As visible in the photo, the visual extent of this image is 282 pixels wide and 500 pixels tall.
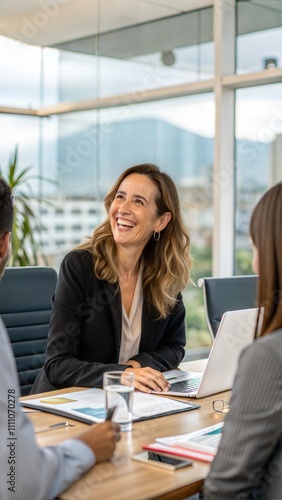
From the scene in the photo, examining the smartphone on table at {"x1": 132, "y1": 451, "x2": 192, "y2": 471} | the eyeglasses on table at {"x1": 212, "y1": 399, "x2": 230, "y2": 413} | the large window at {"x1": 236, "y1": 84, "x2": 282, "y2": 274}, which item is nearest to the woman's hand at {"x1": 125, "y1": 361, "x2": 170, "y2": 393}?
the eyeglasses on table at {"x1": 212, "y1": 399, "x2": 230, "y2": 413}

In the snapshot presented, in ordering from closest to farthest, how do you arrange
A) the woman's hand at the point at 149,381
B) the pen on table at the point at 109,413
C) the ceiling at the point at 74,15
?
the pen on table at the point at 109,413, the woman's hand at the point at 149,381, the ceiling at the point at 74,15

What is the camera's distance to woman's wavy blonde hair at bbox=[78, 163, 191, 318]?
9.11 ft

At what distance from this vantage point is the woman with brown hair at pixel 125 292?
2.48m

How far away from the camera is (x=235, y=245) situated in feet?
16.5

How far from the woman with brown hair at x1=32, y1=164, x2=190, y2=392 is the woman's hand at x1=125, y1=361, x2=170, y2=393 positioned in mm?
29

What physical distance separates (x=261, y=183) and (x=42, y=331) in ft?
7.79

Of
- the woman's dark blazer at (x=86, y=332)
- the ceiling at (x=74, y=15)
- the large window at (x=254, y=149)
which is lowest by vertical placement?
the woman's dark blazer at (x=86, y=332)

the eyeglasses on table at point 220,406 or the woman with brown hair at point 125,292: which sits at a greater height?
the woman with brown hair at point 125,292

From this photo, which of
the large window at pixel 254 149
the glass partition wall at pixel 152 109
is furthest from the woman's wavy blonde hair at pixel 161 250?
the glass partition wall at pixel 152 109

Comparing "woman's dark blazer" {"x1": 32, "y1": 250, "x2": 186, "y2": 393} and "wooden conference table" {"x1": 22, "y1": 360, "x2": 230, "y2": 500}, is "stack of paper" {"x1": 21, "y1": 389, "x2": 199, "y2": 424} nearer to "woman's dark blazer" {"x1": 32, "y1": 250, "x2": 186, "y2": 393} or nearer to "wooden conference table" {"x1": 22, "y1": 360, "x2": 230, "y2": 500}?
"wooden conference table" {"x1": 22, "y1": 360, "x2": 230, "y2": 500}

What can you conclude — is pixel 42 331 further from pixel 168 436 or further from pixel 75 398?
pixel 168 436

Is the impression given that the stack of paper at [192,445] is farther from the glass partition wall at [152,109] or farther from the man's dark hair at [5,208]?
→ the glass partition wall at [152,109]

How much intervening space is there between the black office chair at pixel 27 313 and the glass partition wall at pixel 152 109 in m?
2.19

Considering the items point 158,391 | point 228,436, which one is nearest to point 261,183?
point 158,391
